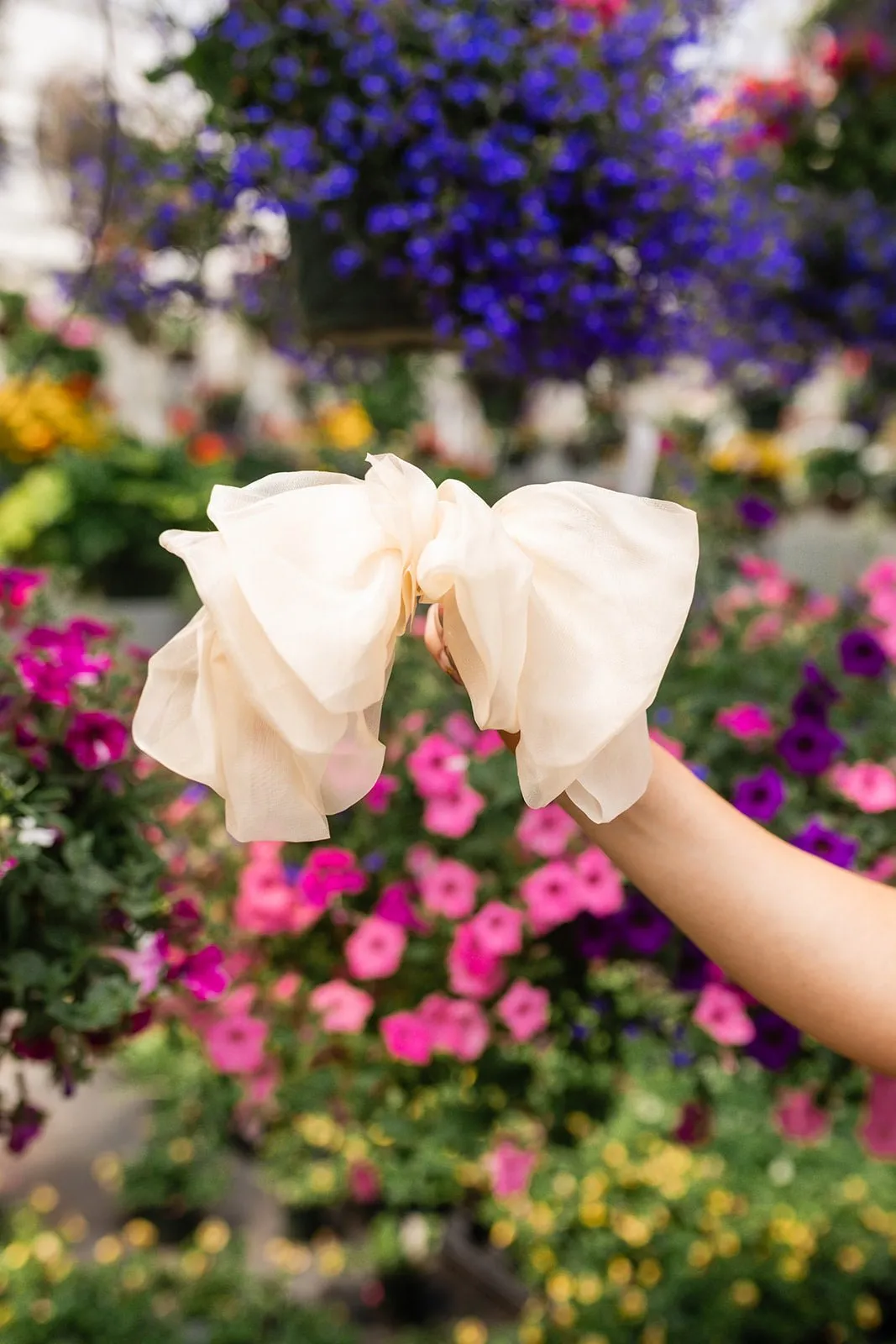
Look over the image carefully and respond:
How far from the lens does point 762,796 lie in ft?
3.21

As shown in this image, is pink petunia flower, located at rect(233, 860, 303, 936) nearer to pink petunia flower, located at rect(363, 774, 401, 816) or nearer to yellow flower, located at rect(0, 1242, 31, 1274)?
pink petunia flower, located at rect(363, 774, 401, 816)

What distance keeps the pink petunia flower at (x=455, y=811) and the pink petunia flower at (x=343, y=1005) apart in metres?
0.18

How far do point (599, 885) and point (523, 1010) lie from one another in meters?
0.15

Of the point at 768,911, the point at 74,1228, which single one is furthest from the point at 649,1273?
the point at 768,911

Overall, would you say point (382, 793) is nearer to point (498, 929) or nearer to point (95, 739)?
point (498, 929)

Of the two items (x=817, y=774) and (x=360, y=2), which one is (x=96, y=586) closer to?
(x=360, y=2)

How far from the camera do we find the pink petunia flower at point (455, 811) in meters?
1.06

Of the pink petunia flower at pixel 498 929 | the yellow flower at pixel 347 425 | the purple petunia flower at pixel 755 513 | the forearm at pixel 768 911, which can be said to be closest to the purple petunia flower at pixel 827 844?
the pink petunia flower at pixel 498 929

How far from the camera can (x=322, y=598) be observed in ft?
1.56

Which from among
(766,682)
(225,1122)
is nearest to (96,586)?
(225,1122)

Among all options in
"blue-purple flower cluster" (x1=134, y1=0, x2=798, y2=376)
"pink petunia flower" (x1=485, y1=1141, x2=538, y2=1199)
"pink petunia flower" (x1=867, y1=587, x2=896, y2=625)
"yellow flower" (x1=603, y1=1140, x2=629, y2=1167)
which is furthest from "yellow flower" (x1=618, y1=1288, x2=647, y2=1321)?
"blue-purple flower cluster" (x1=134, y1=0, x2=798, y2=376)

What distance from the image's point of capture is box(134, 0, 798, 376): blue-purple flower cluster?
1.03m

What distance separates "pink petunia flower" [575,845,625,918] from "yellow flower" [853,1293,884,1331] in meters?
0.91

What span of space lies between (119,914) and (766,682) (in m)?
0.71
